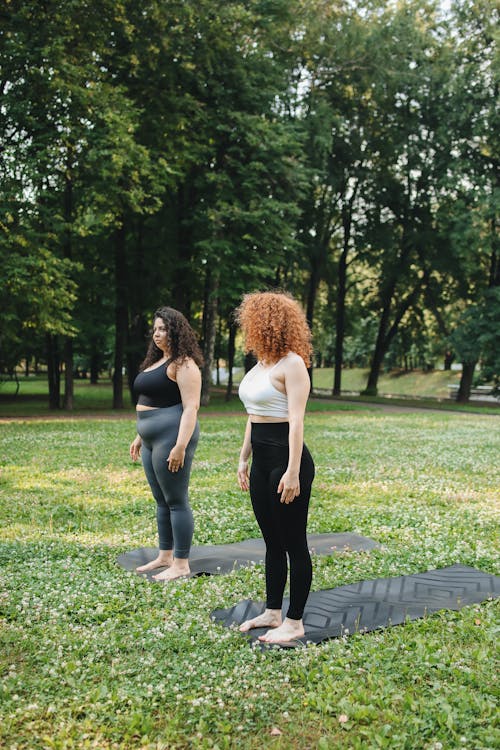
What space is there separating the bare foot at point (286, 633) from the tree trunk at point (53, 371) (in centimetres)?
2737

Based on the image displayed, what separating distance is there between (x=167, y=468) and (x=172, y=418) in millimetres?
496

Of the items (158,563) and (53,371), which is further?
(53,371)

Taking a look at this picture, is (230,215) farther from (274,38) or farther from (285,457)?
(285,457)

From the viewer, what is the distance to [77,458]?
1406 centimetres

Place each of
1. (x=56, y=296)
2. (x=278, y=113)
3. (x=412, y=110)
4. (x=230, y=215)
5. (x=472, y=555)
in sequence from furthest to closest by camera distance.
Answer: (x=412, y=110) < (x=278, y=113) < (x=230, y=215) < (x=56, y=296) < (x=472, y=555)

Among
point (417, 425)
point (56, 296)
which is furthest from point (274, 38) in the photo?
point (417, 425)

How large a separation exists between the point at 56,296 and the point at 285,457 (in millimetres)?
18127

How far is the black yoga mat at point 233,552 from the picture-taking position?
22.2ft

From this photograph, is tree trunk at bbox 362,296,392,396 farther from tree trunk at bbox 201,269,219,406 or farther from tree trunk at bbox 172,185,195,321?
tree trunk at bbox 172,185,195,321

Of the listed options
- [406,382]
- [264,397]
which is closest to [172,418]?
[264,397]

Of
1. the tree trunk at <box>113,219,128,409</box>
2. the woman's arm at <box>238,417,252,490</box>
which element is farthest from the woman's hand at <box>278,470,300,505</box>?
the tree trunk at <box>113,219,128,409</box>

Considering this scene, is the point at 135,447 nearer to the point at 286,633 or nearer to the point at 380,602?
the point at 286,633

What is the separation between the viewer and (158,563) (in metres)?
6.70

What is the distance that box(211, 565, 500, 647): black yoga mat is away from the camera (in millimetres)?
5207
